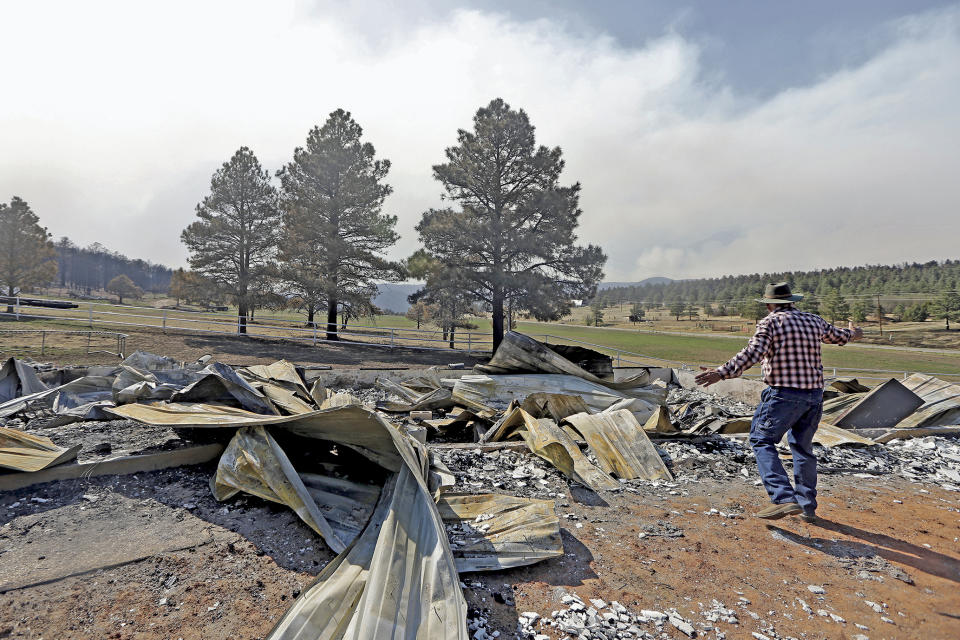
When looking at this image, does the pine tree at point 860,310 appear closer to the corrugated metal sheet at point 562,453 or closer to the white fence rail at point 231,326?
the white fence rail at point 231,326

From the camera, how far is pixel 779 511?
10.6ft

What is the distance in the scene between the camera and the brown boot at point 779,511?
3.22 metres

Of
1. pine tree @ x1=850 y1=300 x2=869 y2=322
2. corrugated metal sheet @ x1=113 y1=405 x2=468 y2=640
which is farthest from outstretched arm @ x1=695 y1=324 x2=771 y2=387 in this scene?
pine tree @ x1=850 y1=300 x2=869 y2=322

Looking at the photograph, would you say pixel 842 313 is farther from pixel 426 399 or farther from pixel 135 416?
pixel 135 416

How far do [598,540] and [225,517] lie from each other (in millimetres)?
2583

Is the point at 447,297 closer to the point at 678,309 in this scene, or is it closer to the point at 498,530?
the point at 498,530

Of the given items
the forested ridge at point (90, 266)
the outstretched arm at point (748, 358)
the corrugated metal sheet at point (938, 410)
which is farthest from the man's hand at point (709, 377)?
the forested ridge at point (90, 266)

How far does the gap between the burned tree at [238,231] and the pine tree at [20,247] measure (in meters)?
16.7

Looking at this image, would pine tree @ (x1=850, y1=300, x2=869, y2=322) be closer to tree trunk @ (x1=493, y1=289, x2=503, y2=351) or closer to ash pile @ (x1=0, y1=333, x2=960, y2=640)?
tree trunk @ (x1=493, y1=289, x2=503, y2=351)

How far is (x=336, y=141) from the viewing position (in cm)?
2203

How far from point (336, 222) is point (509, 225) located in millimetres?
9028

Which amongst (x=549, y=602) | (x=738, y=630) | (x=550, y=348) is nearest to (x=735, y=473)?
(x=738, y=630)

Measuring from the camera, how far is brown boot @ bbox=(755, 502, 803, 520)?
3217mm

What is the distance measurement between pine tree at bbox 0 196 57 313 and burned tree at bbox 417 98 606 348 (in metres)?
28.4
